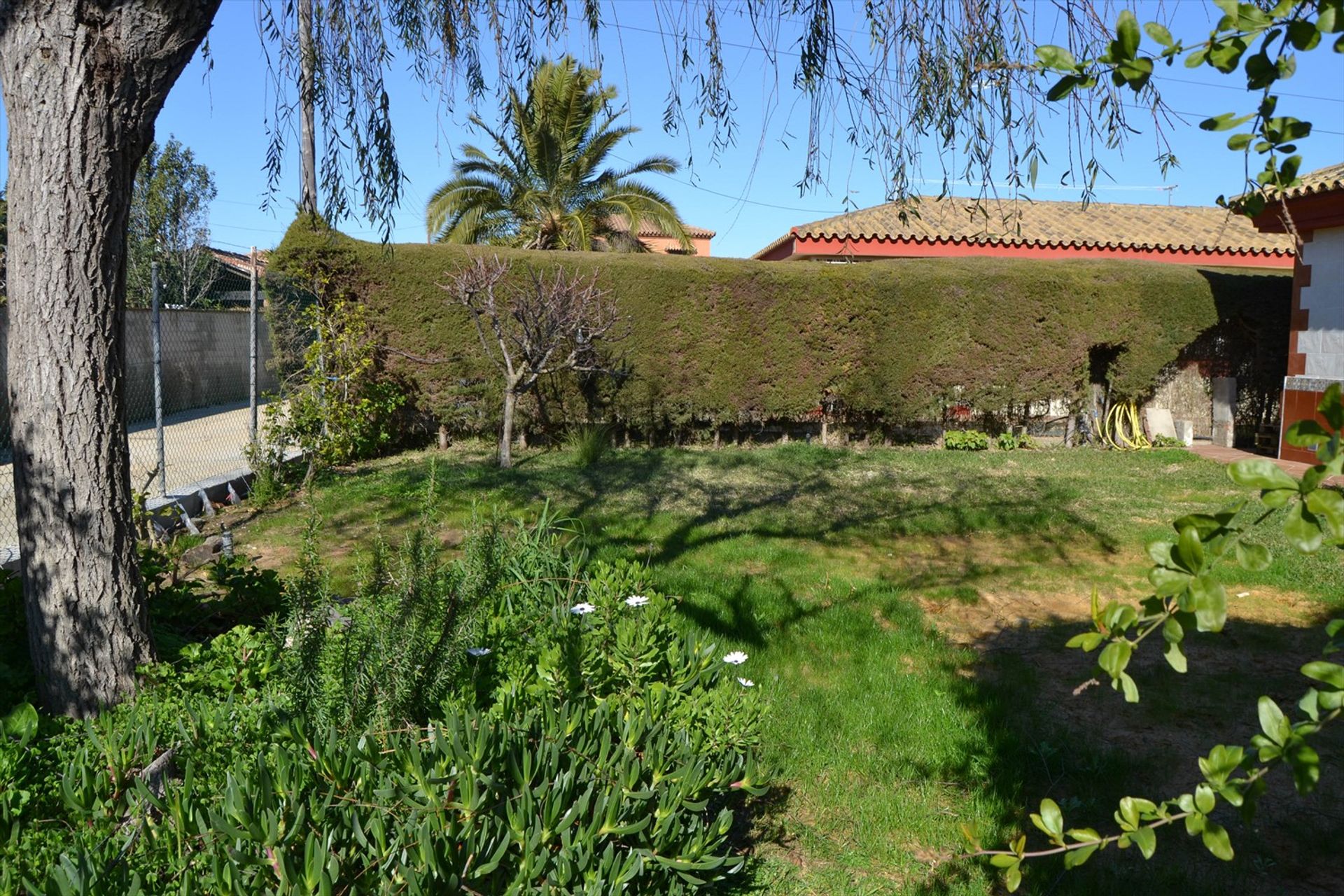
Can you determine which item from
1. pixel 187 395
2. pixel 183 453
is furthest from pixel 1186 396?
pixel 187 395

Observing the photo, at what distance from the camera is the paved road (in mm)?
7983

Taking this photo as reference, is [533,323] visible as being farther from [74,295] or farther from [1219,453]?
[1219,453]

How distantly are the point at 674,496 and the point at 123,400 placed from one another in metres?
6.50

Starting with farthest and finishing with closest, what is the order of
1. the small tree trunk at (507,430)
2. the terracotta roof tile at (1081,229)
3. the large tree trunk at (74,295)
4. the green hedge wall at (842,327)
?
the terracotta roof tile at (1081,229)
the green hedge wall at (842,327)
the small tree trunk at (507,430)
the large tree trunk at (74,295)

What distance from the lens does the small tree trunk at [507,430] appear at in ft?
37.2

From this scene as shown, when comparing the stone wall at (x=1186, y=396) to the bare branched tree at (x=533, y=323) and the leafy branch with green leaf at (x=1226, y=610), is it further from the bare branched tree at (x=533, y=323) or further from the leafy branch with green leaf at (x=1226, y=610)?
the leafy branch with green leaf at (x=1226, y=610)

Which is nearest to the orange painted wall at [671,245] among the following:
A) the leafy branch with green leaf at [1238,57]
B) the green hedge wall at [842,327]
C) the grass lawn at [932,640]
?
the green hedge wall at [842,327]

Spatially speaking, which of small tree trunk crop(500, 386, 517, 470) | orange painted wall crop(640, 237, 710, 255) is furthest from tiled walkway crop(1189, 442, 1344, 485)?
orange painted wall crop(640, 237, 710, 255)

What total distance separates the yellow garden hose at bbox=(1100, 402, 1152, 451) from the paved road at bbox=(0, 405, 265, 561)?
1220cm

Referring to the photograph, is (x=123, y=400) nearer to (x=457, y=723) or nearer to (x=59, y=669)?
(x=59, y=669)

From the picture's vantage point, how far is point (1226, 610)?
0.98m

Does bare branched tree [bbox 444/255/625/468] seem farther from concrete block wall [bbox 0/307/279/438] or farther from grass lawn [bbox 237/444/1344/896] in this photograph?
concrete block wall [bbox 0/307/279/438]

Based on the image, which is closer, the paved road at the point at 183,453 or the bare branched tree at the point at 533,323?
the paved road at the point at 183,453

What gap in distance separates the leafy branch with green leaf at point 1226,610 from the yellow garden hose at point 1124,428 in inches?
570
